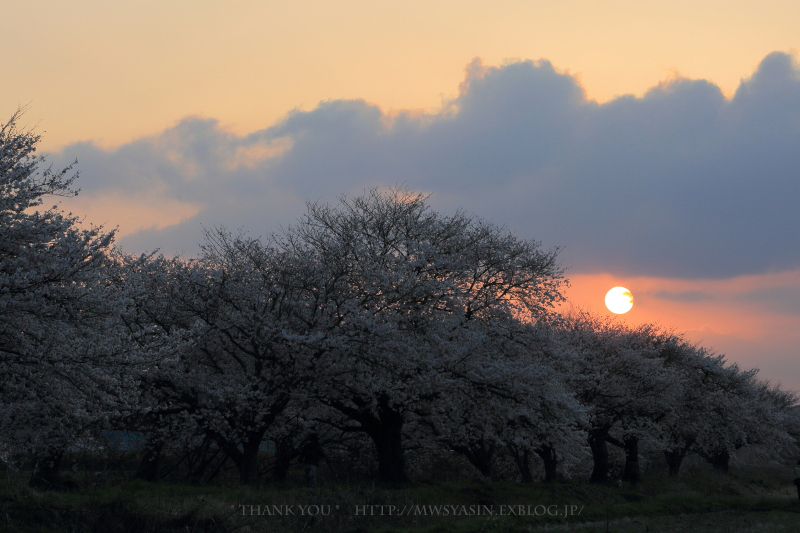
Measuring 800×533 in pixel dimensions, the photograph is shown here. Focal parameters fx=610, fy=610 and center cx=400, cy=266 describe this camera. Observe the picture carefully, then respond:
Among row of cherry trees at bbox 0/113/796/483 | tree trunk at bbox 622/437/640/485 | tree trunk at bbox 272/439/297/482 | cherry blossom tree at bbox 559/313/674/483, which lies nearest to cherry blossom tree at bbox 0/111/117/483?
row of cherry trees at bbox 0/113/796/483

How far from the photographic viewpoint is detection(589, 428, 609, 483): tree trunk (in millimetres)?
40656

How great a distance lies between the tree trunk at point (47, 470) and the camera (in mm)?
18125

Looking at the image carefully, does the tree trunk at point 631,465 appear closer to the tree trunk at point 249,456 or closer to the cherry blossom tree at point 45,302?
the tree trunk at point 249,456

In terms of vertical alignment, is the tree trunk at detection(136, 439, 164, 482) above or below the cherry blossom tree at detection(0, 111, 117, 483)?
below

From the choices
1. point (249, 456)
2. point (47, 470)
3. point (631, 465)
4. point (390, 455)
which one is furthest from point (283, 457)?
point (631, 465)

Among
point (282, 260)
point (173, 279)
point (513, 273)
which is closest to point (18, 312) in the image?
point (173, 279)

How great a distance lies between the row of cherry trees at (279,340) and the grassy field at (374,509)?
232cm

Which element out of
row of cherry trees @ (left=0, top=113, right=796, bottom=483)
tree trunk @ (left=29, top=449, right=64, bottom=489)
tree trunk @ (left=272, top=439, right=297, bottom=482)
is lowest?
tree trunk @ (left=272, top=439, right=297, bottom=482)

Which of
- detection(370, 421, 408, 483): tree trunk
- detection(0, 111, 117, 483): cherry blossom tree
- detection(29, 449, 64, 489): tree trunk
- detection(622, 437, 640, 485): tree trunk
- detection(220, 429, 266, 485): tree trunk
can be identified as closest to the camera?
detection(0, 111, 117, 483): cherry blossom tree

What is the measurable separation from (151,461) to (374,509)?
10.2 meters

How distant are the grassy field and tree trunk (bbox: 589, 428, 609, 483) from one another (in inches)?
216

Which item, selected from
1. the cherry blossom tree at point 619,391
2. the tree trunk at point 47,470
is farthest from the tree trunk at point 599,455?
the tree trunk at point 47,470

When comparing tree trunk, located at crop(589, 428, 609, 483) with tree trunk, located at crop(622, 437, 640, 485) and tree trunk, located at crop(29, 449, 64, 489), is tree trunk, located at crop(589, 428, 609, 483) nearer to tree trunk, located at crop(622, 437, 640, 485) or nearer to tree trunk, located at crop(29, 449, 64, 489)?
tree trunk, located at crop(622, 437, 640, 485)

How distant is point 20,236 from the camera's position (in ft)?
50.6
